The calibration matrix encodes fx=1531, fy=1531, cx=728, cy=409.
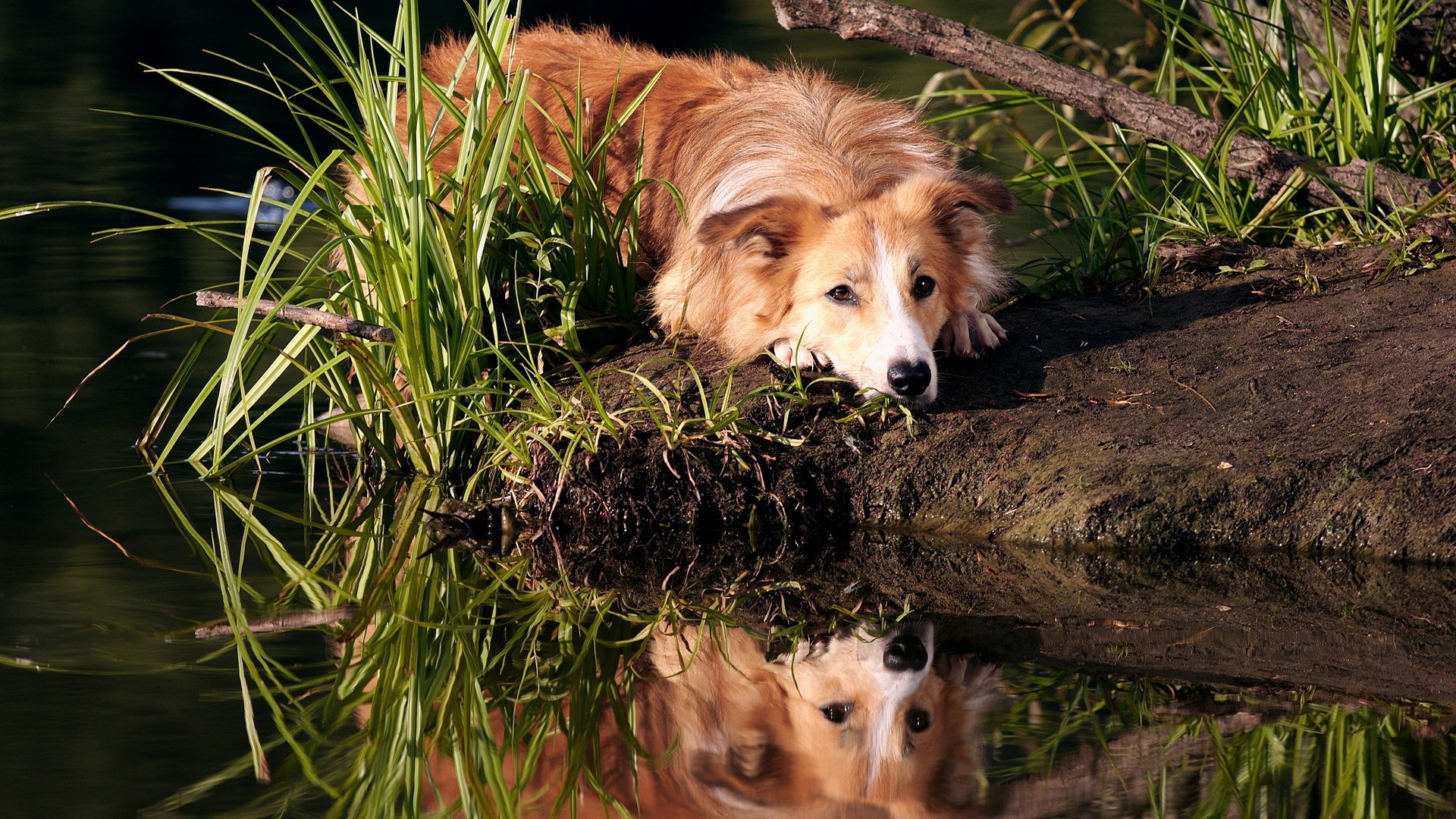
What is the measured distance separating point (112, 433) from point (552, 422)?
170 cm

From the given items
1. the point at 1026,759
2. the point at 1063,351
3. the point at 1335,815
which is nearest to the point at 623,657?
the point at 1026,759

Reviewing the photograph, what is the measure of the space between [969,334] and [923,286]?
0.26 metres

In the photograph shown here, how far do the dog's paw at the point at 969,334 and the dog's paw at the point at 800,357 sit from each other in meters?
0.38

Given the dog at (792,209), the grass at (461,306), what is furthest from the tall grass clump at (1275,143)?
the grass at (461,306)

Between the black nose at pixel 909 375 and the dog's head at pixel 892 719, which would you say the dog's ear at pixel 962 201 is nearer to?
the black nose at pixel 909 375

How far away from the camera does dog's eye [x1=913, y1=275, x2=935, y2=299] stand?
4297 mm

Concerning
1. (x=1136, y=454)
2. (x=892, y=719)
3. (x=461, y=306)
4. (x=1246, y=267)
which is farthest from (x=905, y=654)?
(x=1246, y=267)

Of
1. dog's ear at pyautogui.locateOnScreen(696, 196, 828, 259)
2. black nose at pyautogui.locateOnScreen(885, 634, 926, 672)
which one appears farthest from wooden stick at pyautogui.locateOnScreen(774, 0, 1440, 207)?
black nose at pyautogui.locateOnScreen(885, 634, 926, 672)

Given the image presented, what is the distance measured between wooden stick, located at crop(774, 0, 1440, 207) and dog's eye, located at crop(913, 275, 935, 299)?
1123 millimetres

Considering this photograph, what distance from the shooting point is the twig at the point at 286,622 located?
10.7 feet

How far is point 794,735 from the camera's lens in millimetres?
2711

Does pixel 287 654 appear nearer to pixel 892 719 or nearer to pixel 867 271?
pixel 892 719

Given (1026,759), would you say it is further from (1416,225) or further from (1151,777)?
(1416,225)

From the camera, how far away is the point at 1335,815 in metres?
2.32
